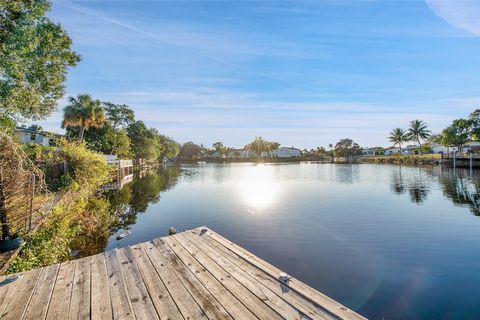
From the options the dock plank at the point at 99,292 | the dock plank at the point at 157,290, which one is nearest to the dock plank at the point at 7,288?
Answer: the dock plank at the point at 99,292

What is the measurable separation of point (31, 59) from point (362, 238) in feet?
59.6

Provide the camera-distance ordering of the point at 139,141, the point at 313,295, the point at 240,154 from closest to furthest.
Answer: the point at 313,295, the point at 139,141, the point at 240,154

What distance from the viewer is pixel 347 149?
4119 inches

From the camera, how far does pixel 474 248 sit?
8.64m

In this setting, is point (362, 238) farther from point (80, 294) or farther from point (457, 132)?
point (457, 132)

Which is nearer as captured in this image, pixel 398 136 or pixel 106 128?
pixel 106 128

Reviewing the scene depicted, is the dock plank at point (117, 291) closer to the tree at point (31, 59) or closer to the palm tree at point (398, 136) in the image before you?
the tree at point (31, 59)

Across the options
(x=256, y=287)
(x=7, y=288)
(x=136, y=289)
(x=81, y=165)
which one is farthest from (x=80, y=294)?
(x=81, y=165)

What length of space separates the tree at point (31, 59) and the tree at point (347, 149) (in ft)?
339

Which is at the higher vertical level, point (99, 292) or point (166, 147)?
point (166, 147)

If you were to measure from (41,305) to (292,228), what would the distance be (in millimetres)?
9402

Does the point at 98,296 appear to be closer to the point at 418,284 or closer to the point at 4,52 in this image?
the point at 418,284

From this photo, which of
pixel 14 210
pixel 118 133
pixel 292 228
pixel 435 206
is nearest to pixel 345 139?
pixel 118 133

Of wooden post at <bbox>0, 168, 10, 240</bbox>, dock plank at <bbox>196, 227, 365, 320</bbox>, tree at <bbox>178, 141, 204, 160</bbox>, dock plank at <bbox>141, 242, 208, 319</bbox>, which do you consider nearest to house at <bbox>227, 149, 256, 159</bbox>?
tree at <bbox>178, 141, 204, 160</bbox>
